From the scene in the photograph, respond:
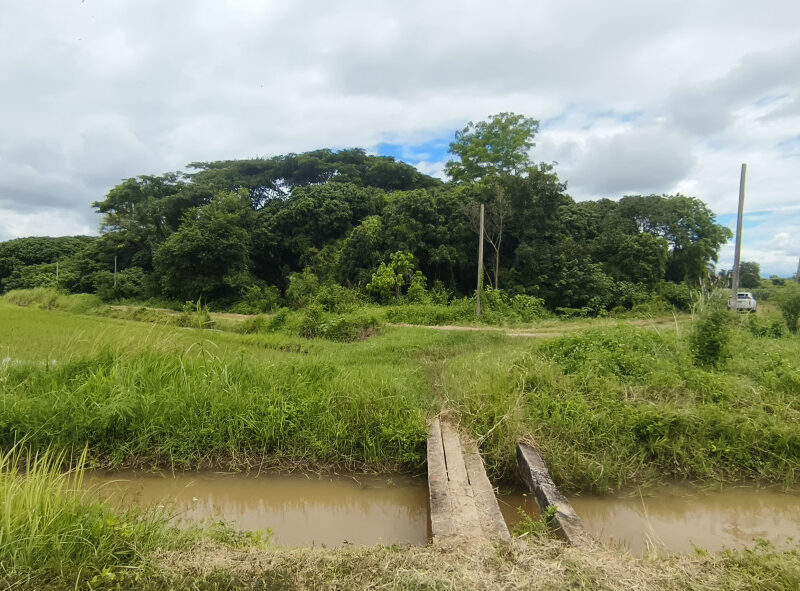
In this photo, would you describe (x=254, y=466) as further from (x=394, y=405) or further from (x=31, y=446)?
(x=31, y=446)

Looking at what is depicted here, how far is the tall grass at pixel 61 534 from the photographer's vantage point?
94.0 inches

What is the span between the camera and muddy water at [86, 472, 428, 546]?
3.61 m

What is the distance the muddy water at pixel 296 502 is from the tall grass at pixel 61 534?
0.82 metres

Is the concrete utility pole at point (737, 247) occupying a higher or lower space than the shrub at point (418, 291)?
higher

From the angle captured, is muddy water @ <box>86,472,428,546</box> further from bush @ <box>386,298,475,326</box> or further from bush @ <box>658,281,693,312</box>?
bush @ <box>658,281,693,312</box>

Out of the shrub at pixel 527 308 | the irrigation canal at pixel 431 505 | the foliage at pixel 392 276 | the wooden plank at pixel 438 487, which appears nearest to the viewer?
the wooden plank at pixel 438 487

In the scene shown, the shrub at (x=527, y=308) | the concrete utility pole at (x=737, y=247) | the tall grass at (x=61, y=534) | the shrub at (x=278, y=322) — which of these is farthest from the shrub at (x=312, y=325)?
the concrete utility pole at (x=737, y=247)

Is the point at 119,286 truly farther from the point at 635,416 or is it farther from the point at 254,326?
the point at 635,416

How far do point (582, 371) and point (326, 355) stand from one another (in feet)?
15.7

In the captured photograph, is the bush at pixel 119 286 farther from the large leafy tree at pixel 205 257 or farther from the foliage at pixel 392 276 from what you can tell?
the foliage at pixel 392 276

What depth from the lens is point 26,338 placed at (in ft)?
32.5

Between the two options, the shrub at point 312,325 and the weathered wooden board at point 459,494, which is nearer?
the weathered wooden board at point 459,494

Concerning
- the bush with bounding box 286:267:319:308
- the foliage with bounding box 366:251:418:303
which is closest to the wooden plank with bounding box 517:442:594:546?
the foliage with bounding box 366:251:418:303

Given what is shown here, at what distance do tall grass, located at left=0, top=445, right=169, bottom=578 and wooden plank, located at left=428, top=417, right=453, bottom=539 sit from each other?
1.73 m
